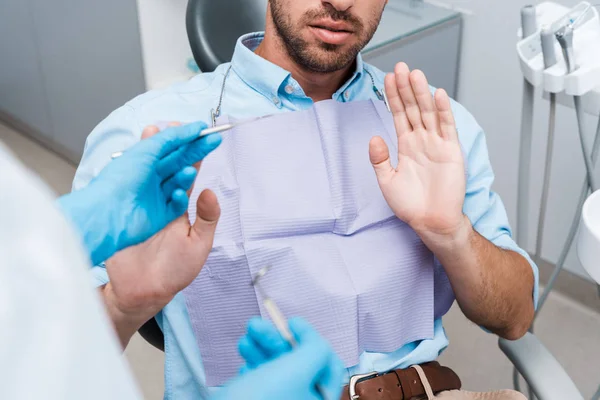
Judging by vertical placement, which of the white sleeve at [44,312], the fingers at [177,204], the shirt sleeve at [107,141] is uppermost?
the white sleeve at [44,312]

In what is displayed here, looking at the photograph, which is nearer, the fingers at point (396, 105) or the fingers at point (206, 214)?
the fingers at point (206, 214)

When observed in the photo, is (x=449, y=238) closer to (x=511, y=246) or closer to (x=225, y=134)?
(x=511, y=246)

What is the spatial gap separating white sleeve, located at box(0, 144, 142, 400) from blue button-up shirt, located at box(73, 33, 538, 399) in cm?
77

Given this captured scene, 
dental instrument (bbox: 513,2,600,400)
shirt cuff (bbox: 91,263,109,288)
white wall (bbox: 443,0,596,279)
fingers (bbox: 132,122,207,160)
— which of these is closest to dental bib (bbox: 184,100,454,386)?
shirt cuff (bbox: 91,263,109,288)

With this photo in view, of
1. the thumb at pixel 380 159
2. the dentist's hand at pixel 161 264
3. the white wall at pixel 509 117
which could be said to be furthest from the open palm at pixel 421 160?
the white wall at pixel 509 117

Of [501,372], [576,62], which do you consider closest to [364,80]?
[576,62]

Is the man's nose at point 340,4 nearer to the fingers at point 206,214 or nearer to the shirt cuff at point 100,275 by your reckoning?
the fingers at point 206,214

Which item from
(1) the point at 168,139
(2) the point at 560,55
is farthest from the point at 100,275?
(2) the point at 560,55

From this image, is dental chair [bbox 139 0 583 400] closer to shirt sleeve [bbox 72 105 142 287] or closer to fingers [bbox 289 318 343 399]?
shirt sleeve [bbox 72 105 142 287]

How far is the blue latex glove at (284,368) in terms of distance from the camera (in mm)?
714

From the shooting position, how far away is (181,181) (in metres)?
0.99

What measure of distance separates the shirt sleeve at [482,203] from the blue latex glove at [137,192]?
1.88 ft

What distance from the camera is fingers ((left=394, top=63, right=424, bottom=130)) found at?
1.18 metres

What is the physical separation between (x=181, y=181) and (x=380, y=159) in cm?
35
